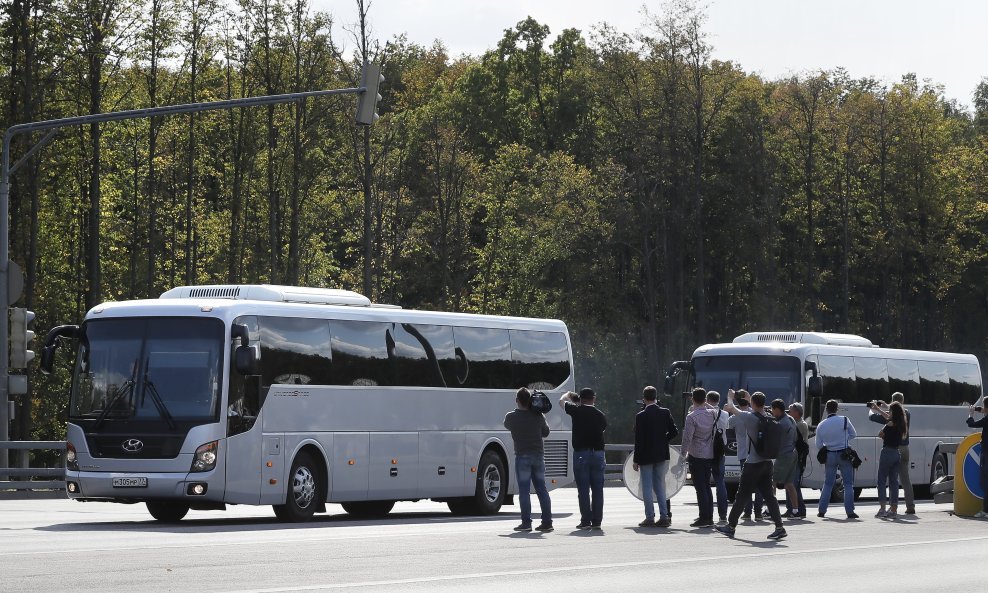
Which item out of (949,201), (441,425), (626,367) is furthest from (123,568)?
(949,201)

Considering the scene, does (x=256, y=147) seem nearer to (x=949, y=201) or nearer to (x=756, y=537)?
(x=949, y=201)

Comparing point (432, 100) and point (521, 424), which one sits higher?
point (432, 100)

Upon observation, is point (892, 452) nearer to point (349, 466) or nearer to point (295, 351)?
point (349, 466)

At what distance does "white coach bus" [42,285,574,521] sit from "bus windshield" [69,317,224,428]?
0.06 ft

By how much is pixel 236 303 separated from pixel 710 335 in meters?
51.7

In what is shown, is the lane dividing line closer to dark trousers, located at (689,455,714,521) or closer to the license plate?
dark trousers, located at (689,455,714,521)

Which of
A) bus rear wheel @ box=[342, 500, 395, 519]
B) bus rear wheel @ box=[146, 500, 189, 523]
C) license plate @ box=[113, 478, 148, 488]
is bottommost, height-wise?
bus rear wheel @ box=[342, 500, 395, 519]

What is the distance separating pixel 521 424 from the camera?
22.3m

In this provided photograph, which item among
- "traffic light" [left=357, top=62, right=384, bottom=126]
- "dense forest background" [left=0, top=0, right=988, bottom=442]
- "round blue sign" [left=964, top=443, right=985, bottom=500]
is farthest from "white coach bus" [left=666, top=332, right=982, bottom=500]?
"dense forest background" [left=0, top=0, right=988, bottom=442]

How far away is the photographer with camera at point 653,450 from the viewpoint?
75.5 ft

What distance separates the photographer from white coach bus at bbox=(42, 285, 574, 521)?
2328 cm

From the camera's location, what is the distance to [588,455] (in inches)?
895

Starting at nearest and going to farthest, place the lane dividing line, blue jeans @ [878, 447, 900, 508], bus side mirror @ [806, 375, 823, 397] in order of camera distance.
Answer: the lane dividing line → blue jeans @ [878, 447, 900, 508] → bus side mirror @ [806, 375, 823, 397]

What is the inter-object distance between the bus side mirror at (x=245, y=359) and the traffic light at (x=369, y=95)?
5.61m
